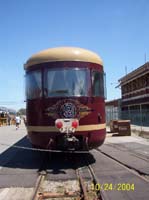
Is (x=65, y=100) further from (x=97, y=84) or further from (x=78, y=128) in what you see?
(x=97, y=84)

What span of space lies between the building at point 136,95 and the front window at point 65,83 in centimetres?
2686

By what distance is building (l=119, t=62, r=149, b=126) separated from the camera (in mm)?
39491

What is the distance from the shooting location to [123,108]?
59.0 m

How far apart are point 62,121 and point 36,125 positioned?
3.43ft

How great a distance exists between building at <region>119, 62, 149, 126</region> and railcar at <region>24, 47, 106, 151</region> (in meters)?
26.5

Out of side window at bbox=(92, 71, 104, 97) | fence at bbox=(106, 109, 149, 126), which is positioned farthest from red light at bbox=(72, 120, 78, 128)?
fence at bbox=(106, 109, 149, 126)

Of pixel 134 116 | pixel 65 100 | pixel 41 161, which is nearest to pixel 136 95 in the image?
pixel 134 116

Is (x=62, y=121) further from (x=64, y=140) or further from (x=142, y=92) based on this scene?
(x=142, y=92)

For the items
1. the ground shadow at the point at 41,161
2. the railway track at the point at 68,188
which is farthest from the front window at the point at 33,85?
the railway track at the point at 68,188

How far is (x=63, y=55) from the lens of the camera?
10.6 metres

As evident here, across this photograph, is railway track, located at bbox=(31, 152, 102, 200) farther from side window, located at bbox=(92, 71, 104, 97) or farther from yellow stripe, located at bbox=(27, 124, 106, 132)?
side window, located at bbox=(92, 71, 104, 97)

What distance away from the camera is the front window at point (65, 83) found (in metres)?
10.4

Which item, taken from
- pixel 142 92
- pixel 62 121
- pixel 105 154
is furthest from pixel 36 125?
pixel 142 92

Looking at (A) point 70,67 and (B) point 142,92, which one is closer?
(A) point 70,67
